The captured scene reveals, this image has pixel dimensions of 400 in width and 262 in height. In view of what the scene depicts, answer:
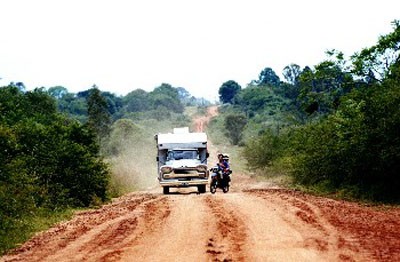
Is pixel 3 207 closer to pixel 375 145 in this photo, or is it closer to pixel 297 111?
pixel 375 145

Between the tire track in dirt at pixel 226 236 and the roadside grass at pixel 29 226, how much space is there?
432 cm

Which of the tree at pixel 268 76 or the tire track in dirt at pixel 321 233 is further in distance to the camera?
the tree at pixel 268 76

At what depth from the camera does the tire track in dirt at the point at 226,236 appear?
1033 cm

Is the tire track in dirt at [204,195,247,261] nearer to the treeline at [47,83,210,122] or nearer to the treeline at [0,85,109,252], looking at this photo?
the treeline at [0,85,109,252]

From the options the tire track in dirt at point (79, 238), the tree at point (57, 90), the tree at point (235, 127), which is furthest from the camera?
the tree at point (57, 90)

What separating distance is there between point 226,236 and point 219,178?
1532 cm

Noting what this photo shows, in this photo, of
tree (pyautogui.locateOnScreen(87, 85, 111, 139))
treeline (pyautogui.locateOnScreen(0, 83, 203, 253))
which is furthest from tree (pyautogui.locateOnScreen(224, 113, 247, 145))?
treeline (pyautogui.locateOnScreen(0, 83, 203, 253))

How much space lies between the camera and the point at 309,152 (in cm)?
2977

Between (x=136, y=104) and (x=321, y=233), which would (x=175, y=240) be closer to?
(x=321, y=233)

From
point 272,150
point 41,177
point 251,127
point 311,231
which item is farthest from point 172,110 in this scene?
point 311,231

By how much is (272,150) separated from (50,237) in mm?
31204

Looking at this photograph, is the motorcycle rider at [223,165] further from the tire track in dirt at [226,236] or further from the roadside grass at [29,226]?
the tire track in dirt at [226,236]

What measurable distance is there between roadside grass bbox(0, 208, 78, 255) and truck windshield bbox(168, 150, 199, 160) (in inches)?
336

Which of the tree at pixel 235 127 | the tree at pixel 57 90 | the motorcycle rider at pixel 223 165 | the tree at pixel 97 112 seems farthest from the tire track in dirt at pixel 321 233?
the tree at pixel 57 90
